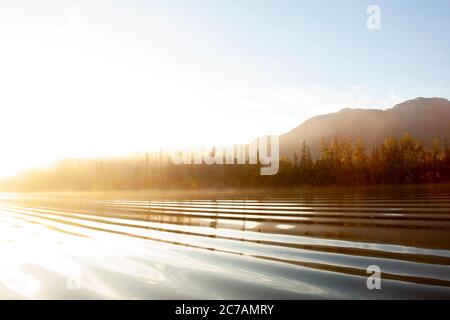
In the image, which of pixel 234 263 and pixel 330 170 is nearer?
pixel 234 263

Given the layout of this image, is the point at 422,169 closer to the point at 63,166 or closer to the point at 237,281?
the point at 237,281

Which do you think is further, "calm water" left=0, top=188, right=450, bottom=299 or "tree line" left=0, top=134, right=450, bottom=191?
"tree line" left=0, top=134, right=450, bottom=191

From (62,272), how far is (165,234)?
447 cm
